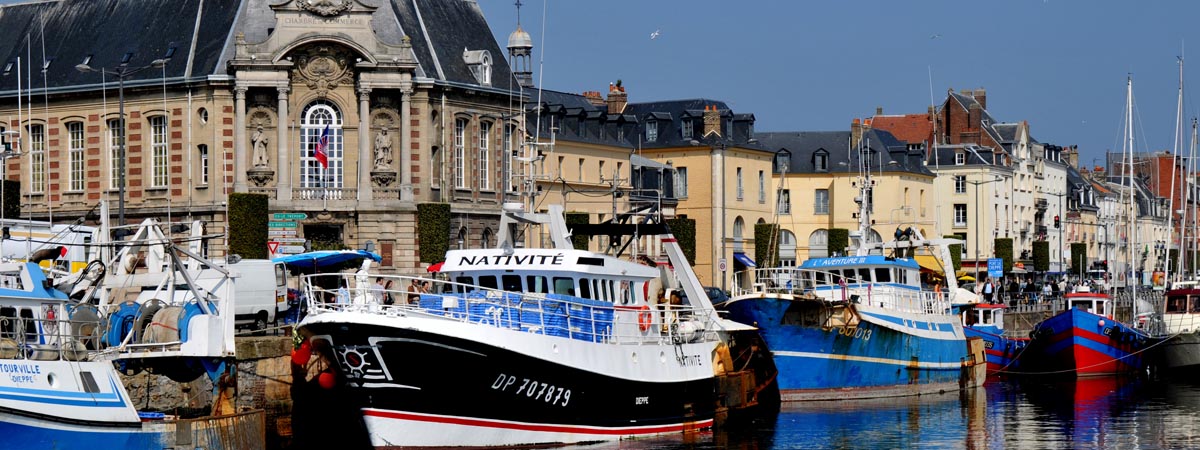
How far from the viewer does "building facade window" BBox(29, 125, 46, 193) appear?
73812mm

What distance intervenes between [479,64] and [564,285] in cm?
3975

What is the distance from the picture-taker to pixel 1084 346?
6150cm

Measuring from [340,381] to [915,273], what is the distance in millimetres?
Answer: 23678

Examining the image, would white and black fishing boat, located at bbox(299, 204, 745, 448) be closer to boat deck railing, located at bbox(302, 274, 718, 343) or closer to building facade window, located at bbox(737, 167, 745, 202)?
boat deck railing, located at bbox(302, 274, 718, 343)

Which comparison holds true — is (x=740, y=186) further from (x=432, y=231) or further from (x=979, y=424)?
(x=979, y=424)

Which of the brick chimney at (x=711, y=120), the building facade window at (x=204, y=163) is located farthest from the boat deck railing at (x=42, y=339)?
the brick chimney at (x=711, y=120)

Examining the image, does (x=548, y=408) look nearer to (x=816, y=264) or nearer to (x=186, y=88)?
(x=816, y=264)

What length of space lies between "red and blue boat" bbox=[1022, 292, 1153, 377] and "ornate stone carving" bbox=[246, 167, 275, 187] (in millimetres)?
28553

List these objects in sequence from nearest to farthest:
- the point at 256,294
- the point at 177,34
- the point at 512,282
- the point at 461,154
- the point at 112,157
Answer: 1. the point at 512,282
2. the point at 256,294
3. the point at 112,157
4. the point at 177,34
5. the point at 461,154

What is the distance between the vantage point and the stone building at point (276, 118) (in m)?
69.0

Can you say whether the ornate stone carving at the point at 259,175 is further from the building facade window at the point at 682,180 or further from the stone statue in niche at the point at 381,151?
the building facade window at the point at 682,180

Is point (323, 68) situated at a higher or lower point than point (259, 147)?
higher

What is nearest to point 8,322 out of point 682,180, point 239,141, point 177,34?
point 239,141

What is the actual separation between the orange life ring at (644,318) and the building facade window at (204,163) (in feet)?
117
